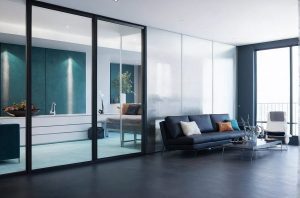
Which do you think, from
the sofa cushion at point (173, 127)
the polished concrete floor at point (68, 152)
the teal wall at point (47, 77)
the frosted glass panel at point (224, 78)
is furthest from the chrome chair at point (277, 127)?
the teal wall at point (47, 77)

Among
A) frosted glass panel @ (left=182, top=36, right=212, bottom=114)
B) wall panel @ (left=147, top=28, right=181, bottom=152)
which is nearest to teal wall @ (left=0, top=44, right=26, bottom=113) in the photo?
wall panel @ (left=147, top=28, right=181, bottom=152)

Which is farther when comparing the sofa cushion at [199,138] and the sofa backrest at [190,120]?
the sofa backrest at [190,120]

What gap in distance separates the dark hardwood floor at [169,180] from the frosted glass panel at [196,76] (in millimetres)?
2056

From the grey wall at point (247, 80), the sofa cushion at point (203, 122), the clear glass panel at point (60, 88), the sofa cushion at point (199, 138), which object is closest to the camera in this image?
the clear glass panel at point (60, 88)

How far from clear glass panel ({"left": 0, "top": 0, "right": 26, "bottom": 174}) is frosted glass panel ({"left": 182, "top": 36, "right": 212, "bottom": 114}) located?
12.1 ft

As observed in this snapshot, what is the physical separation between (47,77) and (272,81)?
621cm

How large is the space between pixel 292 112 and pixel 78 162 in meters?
5.89

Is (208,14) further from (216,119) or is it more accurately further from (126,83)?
(216,119)

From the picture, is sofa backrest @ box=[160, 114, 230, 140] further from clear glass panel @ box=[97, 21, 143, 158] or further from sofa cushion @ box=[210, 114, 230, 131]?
clear glass panel @ box=[97, 21, 143, 158]

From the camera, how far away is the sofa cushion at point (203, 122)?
7027mm

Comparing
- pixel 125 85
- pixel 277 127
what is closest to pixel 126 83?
pixel 125 85

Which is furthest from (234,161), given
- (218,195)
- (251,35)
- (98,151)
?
(251,35)

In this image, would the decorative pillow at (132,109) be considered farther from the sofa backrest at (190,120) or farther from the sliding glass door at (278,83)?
the sliding glass door at (278,83)

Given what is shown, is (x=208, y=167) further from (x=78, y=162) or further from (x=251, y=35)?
(x=251, y=35)
